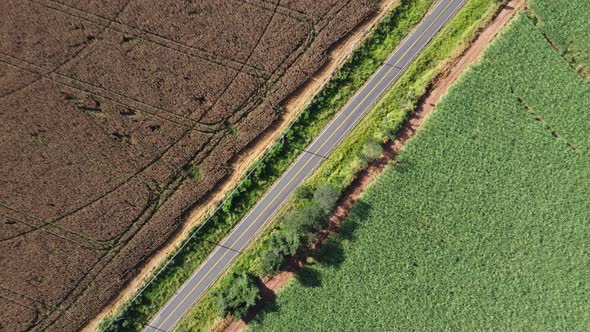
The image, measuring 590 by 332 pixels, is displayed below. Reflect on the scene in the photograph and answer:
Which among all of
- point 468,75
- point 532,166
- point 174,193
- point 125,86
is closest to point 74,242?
point 174,193

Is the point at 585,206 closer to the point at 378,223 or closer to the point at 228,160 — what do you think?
the point at 378,223

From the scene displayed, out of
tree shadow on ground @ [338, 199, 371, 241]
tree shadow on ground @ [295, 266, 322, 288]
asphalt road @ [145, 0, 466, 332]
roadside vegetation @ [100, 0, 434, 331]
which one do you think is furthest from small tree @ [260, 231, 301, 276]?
tree shadow on ground @ [338, 199, 371, 241]

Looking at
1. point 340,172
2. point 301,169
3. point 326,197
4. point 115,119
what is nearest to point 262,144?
point 301,169

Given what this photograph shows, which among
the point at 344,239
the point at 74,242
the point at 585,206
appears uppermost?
the point at 585,206

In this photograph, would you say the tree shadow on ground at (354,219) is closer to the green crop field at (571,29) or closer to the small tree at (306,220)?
the small tree at (306,220)

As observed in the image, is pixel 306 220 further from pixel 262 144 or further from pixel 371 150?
pixel 371 150

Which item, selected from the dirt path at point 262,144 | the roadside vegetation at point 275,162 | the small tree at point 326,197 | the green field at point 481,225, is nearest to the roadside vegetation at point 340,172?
the small tree at point 326,197

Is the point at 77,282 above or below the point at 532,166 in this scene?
below
